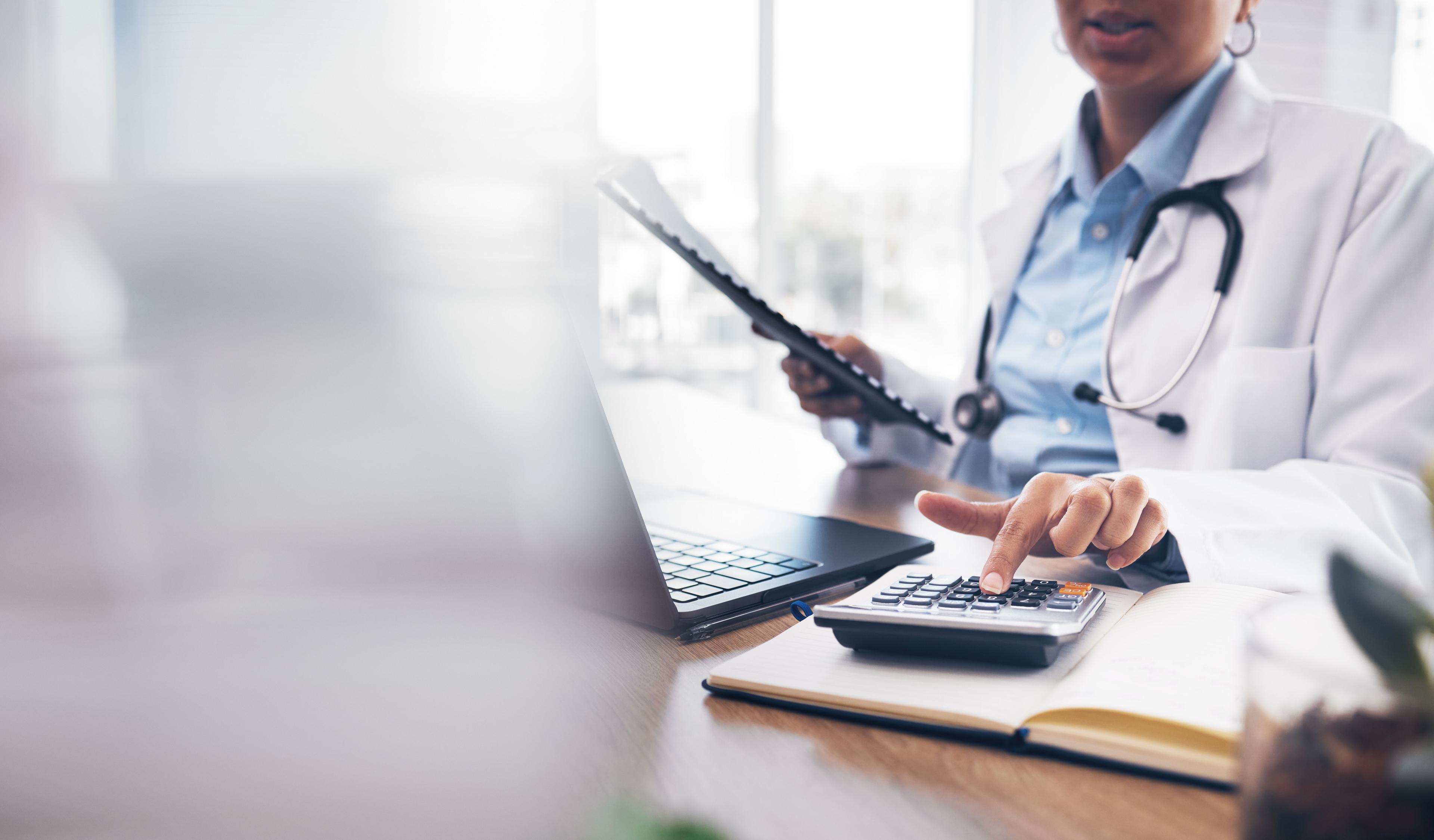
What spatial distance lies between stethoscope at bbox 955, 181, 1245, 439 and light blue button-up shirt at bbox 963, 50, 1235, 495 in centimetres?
3

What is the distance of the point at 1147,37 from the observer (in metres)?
0.97

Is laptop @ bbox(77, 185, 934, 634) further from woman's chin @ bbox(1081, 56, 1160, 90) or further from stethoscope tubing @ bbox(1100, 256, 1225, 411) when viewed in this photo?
woman's chin @ bbox(1081, 56, 1160, 90)

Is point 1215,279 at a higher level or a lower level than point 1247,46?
lower

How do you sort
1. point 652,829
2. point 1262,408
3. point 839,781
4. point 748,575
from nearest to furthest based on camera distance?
point 652,829
point 839,781
point 748,575
point 1262,408

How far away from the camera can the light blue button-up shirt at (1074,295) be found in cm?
101

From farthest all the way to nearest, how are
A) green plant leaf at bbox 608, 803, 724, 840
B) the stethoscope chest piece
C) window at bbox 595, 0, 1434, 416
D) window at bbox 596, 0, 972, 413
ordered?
window at bbox 596, 0, 972, 413 < window at bbox 595, 0, 1434, 416 < the stethoscope chest piece < green plant leaf at bbox 608, 803, 724, 840

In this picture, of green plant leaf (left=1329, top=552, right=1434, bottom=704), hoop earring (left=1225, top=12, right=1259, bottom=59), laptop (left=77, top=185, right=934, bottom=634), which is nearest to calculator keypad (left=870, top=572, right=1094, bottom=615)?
laptop (left=77, top=185, right=934, bottom=634)

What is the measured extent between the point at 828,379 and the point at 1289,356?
16.8 inches

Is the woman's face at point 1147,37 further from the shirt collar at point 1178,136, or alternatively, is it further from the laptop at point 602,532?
the laptop at point 602,532

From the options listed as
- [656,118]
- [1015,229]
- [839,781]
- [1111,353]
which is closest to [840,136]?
[656,118]

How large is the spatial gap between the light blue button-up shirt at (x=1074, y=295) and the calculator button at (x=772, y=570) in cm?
54

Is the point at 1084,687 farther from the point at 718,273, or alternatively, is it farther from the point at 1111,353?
the point at 1111,353

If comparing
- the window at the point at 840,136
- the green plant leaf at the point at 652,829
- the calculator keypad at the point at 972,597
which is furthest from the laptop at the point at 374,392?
the window at the point at 840,136

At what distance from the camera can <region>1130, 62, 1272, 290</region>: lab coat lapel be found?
0.95 m
